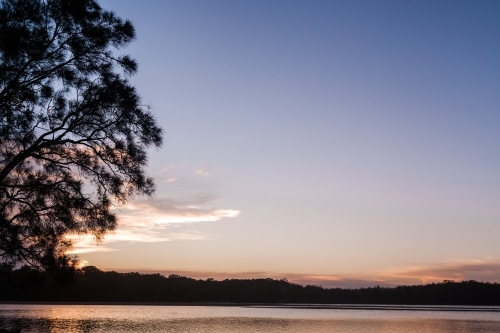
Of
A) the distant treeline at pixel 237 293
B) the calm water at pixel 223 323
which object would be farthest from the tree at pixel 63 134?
the distant treeline at pixel 237 293

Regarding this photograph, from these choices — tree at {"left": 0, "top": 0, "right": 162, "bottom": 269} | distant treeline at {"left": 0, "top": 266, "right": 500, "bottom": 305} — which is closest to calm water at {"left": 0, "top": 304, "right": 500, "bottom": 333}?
tree at {"left": 0, "top": 0, "right": 162, "bottom": 269}

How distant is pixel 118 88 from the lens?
10.3m

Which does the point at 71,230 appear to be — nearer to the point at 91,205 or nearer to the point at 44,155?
the point at 91,205

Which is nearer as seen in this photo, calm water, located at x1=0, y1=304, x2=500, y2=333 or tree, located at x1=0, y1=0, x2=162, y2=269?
tree, located at x1=0, y1=0, x2=162, y2=269

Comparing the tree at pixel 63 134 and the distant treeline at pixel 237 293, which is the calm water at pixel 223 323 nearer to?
the tree at pixel 63 134

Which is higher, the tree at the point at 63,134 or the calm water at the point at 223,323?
the tree at the point at 63,134

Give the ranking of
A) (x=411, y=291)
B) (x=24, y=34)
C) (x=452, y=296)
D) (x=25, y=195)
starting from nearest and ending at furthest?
(x=24, y=34)
(x=25, y=195)
(x=452, y=296)
(x=411, y=291)

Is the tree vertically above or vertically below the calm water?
above

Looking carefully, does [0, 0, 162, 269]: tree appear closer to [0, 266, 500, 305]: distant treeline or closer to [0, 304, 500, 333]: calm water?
[0, 304, 500, 333]: calm water

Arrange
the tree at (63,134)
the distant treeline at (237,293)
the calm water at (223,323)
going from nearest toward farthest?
1. the tree at (63,134)
2. the calm water at (223,323)
3. the distant treeline at (237,293)

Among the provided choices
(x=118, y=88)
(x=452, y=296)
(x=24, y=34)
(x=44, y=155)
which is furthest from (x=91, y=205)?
(x=452, y=296)

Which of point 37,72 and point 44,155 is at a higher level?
point 37,72

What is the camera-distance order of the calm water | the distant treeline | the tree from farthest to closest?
the distant treeline < the calm water < the tree

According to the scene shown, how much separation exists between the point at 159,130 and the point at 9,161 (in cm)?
277
